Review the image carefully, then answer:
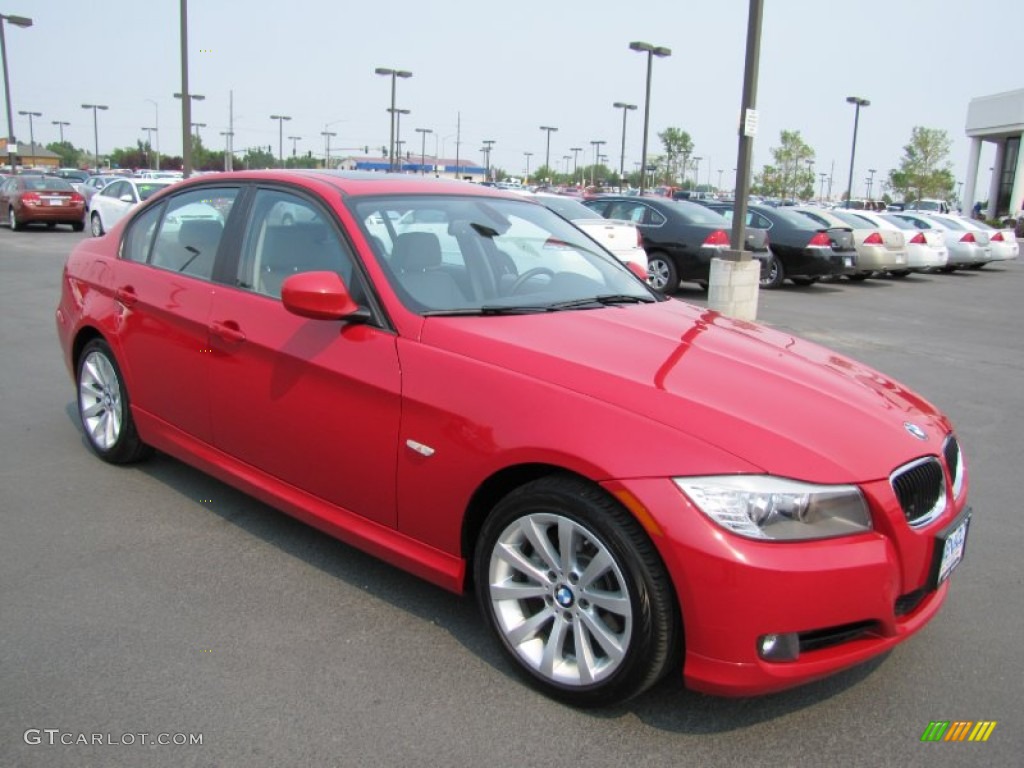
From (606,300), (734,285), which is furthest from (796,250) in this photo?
(606,300)

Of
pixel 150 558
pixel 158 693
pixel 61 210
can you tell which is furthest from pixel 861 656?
pixel 61 210

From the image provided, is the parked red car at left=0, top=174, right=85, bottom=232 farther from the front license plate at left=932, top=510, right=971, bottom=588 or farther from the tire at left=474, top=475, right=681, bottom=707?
the front license plate at left=932, top=510, right=971, bottom=588

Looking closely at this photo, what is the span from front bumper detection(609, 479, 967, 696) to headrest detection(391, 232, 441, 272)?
1437 millimetres

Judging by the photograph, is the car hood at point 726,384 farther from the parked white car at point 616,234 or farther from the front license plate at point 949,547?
the parked white car at point 616,234

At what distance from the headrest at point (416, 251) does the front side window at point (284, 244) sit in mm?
197

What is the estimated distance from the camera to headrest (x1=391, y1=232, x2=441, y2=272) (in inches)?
138

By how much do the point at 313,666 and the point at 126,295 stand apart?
2503 millimetres

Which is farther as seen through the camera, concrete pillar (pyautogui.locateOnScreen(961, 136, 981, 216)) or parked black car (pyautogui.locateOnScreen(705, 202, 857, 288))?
concrete pillar (pyautogui.locateOnScreen(961, 136, 981, 216))

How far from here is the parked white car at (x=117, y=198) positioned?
2022cm

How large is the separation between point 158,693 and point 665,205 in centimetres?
1325

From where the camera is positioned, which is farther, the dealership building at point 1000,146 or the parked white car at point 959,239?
the dealership building at point 1000,146

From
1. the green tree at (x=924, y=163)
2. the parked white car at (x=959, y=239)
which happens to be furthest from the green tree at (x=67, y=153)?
the parked white car at (x=959, y=239)

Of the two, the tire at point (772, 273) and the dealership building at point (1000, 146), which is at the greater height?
the dealership building at point (1000, 146)

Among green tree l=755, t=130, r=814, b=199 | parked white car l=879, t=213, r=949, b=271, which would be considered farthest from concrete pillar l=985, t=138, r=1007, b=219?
parked white car l=879, t=213, r=949, b=271
